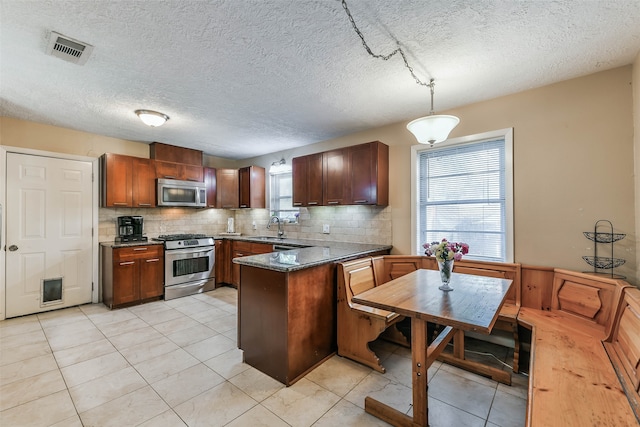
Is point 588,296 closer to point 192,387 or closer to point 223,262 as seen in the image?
point 192,387

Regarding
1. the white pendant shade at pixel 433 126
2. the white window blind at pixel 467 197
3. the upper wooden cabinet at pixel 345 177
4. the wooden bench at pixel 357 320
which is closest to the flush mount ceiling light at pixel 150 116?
the upper wooden cabinet at pixel 345 177

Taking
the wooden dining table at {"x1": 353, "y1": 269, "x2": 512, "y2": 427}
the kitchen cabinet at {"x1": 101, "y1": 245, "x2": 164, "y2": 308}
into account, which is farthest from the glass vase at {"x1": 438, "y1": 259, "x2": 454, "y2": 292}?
the kitchen cabinet at {"x1": 101, "y1": 245, "x2": 164, "y2": 308}

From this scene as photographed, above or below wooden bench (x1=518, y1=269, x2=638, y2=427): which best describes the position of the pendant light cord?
above

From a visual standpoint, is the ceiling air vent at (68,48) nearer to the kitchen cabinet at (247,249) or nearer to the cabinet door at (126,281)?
the cabinet door at (126,281)

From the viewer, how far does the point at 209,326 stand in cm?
329

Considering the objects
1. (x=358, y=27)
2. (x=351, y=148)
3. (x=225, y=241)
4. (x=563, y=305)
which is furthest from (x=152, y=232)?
(x=563, y=305)

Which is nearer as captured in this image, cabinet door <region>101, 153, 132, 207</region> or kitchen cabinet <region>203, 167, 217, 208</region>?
cabinet door <region>101, 153, 132, 207</region>

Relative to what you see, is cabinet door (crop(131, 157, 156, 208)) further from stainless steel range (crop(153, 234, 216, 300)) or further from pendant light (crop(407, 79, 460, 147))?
pendant light (crop(407, 79, 460, 147))

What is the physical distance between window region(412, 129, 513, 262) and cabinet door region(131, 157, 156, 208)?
3.98 metres

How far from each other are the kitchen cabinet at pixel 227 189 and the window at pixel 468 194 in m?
3.47

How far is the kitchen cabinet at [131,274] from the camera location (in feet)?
12.5

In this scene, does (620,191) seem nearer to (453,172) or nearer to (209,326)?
(453,172)

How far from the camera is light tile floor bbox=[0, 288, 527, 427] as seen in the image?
182 centimetres

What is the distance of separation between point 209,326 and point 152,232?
92.3 inches
